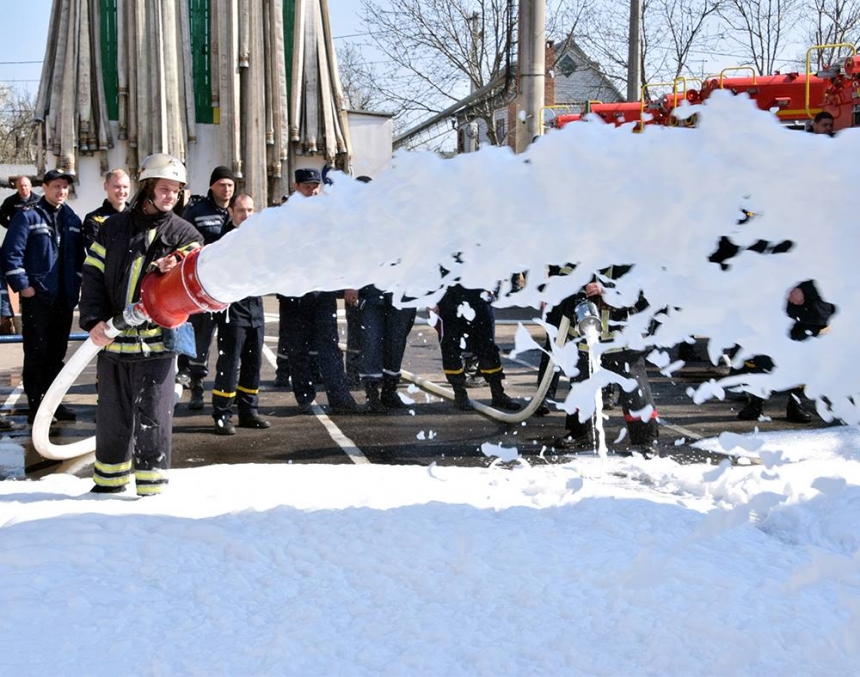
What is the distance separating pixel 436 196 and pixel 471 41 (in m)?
25.0

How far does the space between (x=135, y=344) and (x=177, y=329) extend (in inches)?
8.0

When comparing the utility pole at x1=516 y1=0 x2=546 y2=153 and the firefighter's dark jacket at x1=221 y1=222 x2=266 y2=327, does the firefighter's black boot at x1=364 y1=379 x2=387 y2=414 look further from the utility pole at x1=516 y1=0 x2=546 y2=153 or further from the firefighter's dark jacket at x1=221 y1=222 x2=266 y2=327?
the utility pole at x1=516 y1=0 x2=546 y2=153

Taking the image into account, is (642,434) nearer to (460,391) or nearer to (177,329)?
(460,391)

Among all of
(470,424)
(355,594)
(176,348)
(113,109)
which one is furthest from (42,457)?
(113,109)

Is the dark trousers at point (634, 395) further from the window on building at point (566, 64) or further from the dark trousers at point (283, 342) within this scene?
the window on building at point (566, 64)

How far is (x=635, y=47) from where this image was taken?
17.5m

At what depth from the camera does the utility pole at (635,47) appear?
17359 millimetres

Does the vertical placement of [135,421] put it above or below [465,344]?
below

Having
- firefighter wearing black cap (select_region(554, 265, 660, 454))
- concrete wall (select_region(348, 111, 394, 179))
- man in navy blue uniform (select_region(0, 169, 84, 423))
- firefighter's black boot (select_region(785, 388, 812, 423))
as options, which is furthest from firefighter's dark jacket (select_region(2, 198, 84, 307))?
concrete wall (select_region(348, 111, 394, 179))

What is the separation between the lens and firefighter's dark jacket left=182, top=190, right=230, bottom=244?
24.5 feet

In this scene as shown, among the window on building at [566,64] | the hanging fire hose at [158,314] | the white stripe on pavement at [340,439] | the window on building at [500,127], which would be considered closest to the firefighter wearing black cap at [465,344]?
the white stripe on pavement at [340,439]

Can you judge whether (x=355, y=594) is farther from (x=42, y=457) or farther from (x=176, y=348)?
(x=42, y=457)

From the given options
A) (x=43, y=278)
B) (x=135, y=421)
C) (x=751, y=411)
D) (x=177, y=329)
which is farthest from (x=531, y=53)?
(x=135, y=421)

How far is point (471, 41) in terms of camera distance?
88.1 ft
